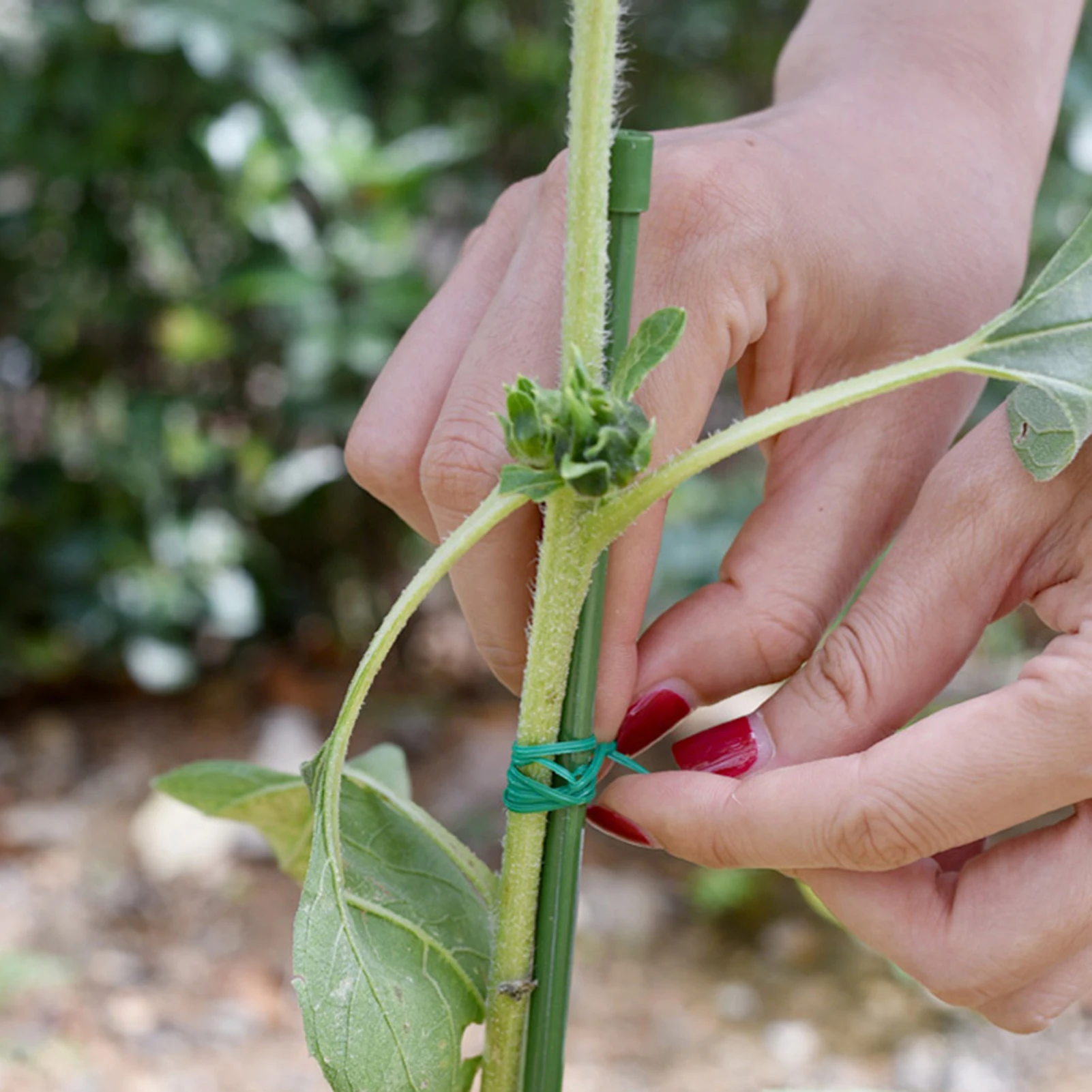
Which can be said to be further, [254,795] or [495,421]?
[254,795]

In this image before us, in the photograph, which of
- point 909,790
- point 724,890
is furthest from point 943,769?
point 724,890

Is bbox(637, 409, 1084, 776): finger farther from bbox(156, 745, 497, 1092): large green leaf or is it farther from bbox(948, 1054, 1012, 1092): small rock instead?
bbox(948, 1054, 1012, 1092): small rock

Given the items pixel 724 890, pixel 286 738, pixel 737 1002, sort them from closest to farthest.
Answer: pixel 737 1002
pixel 724 890
pixel 286 738

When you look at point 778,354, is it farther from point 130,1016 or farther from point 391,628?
point 130,1016

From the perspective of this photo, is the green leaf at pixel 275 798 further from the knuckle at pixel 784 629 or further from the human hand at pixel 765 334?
the knuckle at pixel 784 629

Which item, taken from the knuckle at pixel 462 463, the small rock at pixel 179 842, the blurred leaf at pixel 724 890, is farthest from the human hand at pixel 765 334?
the small rock at pixel 179 842

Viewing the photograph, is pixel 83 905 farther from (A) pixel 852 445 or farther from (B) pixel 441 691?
(A) pixel 852 445

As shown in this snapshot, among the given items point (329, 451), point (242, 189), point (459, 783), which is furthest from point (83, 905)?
point (242, 189)
